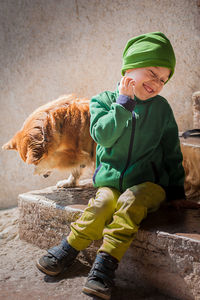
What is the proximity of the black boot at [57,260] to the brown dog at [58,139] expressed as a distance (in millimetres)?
518

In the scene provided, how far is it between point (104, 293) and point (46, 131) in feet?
2.98

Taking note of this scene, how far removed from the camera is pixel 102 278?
133cm

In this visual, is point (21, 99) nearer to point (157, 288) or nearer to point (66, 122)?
point (66, 122)

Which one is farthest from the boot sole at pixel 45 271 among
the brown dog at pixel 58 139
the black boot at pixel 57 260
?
the brown dog at pixel 58 139

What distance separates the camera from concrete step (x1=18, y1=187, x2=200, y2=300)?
1.33m

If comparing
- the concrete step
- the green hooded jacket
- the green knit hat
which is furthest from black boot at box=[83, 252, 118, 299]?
the green knit hat

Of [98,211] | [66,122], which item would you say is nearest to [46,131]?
[66,122]

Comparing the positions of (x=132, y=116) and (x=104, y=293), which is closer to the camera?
(x=104, y=293)

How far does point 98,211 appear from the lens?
1.45 meters

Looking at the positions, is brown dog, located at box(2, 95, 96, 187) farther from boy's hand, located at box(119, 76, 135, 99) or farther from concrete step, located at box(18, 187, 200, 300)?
boy's hand, located at box(119, 76, 135, 99)

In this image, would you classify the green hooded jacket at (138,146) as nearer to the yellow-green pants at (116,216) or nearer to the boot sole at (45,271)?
the yellow-green pants at (116,216)

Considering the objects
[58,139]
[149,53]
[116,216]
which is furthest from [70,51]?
[116,216]

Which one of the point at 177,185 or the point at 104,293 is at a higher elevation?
the point at 177,185

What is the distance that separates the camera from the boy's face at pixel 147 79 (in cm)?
143
